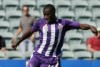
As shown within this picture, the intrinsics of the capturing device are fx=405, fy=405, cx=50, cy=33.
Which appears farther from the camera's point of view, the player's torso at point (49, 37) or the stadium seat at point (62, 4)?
A: the stadium seat at point (62, 4)

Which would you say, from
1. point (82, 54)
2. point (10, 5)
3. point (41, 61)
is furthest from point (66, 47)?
point (41, 61)

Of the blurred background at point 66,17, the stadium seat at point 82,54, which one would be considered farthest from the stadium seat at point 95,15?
the stadium seat at point 82,54

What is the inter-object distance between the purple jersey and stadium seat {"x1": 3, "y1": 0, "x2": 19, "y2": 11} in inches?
268

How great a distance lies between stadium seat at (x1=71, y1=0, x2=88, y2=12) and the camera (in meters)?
13.7

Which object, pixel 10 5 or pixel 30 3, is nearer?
pixel 10 5

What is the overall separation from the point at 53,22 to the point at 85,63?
12.5 ft

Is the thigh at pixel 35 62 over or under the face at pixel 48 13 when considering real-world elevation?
under

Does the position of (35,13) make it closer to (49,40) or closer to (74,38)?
(74,38)

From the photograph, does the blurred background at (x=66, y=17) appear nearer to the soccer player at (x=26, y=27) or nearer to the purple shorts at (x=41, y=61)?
the soccer player at (x=26, y=27)

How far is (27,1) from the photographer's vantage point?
13.3 metres

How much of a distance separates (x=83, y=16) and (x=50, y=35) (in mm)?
7275

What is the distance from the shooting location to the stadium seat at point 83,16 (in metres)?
13.3

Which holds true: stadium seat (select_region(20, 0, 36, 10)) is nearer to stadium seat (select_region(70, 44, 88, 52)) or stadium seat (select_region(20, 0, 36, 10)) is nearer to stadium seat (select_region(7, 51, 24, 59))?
stadium seat (select_region(70, 44, 88, 52))

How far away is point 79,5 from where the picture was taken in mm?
13742
